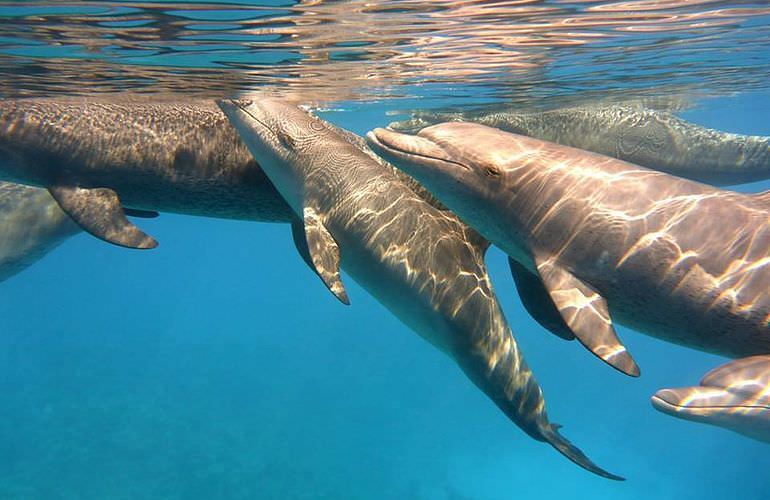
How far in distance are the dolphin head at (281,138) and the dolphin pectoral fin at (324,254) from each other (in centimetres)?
50

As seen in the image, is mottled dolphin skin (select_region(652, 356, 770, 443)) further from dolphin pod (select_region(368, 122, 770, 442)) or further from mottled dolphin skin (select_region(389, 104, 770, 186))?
mottled dolphin skin (select_region(389, 104, 770, 186))

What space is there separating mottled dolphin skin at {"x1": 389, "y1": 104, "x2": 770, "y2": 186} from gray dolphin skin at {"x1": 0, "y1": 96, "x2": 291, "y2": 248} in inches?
347

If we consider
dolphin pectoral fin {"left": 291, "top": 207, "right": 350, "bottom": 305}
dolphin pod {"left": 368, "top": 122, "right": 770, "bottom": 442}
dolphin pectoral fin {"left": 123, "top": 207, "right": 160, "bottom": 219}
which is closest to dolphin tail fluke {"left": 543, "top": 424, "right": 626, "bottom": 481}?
dolphin pod {"left": 368, "top": 122, "right": 770, "bottom": 442}

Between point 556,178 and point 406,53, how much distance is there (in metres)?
7.64

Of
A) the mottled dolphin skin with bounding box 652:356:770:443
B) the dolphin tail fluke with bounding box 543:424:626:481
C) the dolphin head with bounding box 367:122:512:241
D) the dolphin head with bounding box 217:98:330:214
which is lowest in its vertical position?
the dolphin tail fluke with bounding box 543:424:626:481

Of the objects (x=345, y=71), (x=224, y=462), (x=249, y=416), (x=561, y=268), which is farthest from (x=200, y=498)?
(x=561, y=268)

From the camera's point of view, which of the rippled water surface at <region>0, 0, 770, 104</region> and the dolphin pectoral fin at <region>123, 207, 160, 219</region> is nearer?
the dolphin pectoral fin at <region>123, 207, 160, 219</region>

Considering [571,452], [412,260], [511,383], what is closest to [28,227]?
[412,260]

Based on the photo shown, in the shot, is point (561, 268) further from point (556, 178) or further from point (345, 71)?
point (345, 71)

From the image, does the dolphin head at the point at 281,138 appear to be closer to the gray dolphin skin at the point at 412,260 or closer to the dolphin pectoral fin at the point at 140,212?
the gray dolphin skin at the point at 412,260

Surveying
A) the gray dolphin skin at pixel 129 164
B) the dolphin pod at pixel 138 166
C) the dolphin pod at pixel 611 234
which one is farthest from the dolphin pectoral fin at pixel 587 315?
the gray dolphin skin at pixel 129 164

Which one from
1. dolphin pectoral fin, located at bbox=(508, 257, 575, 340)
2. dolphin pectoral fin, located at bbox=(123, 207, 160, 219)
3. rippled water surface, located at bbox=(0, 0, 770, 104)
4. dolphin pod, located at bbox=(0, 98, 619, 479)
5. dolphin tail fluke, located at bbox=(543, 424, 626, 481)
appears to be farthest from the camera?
rippled water surface, located at bbox=(0, 0, 770, 104)

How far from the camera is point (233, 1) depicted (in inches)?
332

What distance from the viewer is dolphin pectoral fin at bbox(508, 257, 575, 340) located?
6.25 meters
